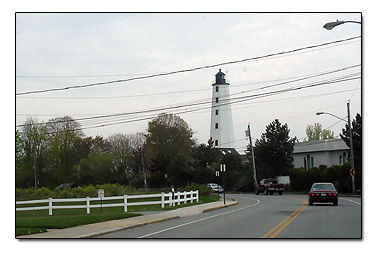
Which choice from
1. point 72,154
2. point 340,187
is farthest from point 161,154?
point 340,187

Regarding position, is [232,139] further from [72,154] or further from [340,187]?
[340,187]

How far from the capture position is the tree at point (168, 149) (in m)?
70.6

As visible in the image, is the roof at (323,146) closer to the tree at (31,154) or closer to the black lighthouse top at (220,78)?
the black lighthouse top at (220,78)

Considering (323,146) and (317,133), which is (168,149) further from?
(317,133)

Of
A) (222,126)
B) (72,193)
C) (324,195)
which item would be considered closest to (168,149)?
(222,126)

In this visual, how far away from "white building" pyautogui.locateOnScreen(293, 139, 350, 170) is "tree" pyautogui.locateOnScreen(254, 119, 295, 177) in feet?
9.13

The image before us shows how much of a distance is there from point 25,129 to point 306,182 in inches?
1394

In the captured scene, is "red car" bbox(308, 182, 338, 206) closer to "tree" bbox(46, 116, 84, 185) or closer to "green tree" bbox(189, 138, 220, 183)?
"green tree" bbox(189, 138, 220, 183)

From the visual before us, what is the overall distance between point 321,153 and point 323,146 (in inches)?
61.9

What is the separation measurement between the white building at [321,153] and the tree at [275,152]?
9.13 feet

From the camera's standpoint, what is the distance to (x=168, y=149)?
73.1m

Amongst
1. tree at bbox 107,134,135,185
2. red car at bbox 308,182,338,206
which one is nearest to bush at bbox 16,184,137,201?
red car at bbox 308,182,338,206

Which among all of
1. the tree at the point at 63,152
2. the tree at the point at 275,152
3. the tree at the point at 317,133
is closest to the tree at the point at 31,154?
the tree at the point at 63,152

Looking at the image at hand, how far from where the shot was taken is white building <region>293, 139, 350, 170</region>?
65.4m
